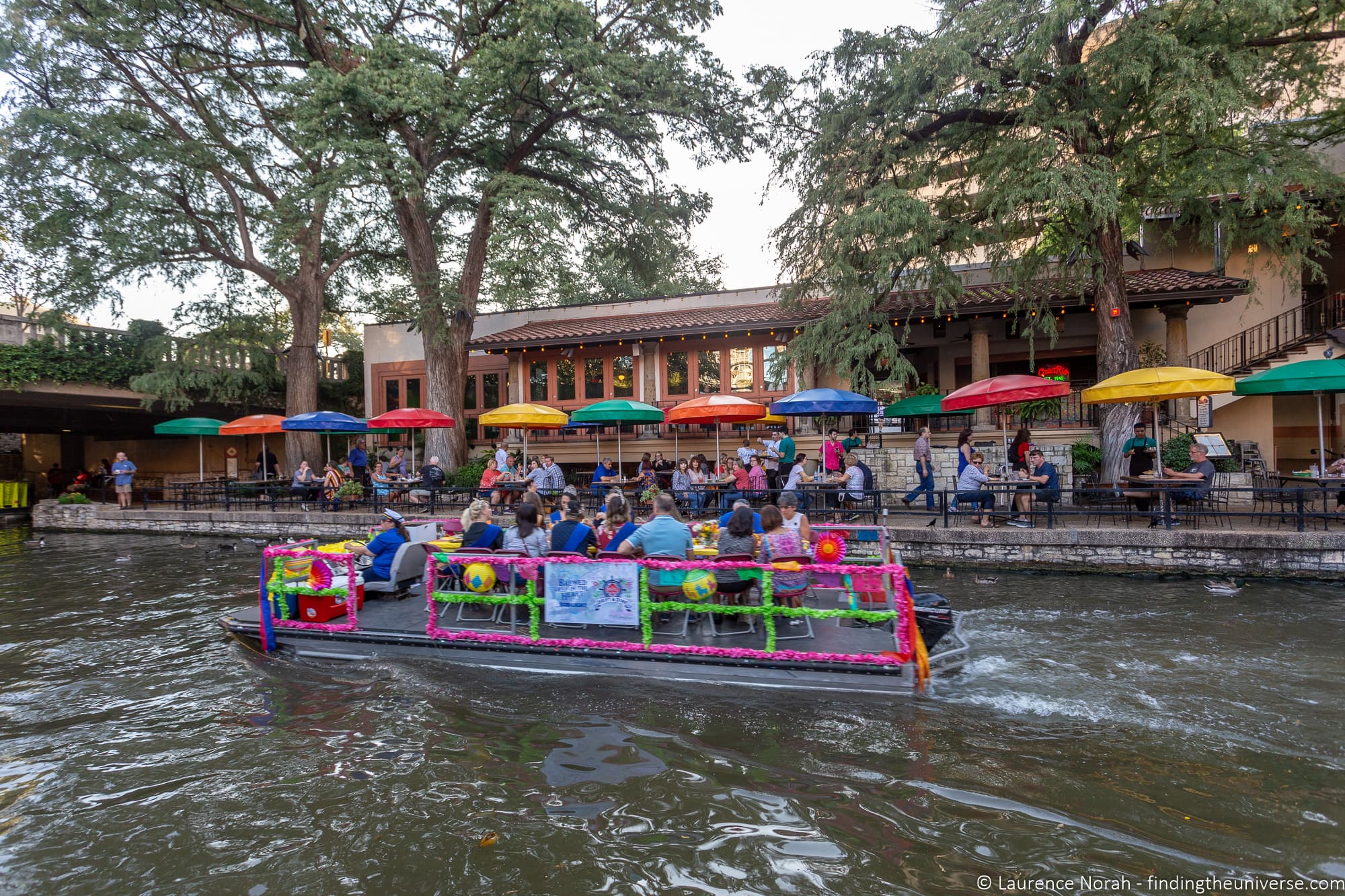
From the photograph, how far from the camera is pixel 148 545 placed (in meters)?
17.6

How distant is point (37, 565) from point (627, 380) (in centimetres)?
1564

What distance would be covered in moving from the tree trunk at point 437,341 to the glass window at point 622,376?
16.0 feet

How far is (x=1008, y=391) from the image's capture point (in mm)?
12555

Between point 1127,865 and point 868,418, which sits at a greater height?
point 868,418

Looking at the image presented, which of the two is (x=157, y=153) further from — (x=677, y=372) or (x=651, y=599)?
(x=651, y=599)

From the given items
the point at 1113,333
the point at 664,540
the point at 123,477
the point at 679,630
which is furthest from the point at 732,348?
the point at 123,477

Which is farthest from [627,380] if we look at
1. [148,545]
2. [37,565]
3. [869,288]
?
[37,565]

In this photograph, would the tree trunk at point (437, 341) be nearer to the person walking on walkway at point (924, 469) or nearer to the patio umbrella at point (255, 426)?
the patio umbrella at point (255, 426)

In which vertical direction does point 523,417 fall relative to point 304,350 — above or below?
below

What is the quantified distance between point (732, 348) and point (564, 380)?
6082 millimetres

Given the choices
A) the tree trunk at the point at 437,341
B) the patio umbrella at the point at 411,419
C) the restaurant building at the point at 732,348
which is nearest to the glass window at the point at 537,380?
the restaurant building at the point at 732,348

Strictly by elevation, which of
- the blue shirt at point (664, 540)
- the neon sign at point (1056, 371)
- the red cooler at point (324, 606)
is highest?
the neon sign at point (1056, 371)

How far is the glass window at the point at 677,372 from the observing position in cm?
2352

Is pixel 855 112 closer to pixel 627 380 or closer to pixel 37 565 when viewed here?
pixel 627 380
